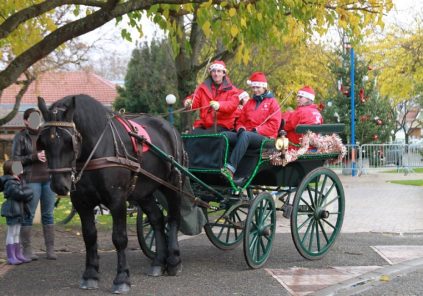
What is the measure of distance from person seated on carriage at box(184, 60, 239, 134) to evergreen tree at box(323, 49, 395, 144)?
62.7 ft

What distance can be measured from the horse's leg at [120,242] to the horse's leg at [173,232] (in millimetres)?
852

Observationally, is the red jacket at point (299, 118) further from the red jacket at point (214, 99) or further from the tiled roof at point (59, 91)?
the tiled roof at point (59, 91)

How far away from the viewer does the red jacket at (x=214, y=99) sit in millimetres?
7910

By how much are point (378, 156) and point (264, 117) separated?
17692 millimetres

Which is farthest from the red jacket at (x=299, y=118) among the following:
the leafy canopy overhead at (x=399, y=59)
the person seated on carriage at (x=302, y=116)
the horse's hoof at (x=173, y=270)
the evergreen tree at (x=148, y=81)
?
the leafy canopy overhead at (x=399, y=59)

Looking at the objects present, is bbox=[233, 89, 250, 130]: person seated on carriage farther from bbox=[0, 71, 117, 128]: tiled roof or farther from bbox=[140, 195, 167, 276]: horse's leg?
bbox=[0, 71, 117, 128]: tiled roof

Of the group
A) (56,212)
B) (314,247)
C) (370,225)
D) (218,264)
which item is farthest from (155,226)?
(56,212)

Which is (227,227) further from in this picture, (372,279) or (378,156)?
(378,156)

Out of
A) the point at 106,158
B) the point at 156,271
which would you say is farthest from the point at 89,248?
the point at 106,158

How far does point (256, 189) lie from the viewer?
847 cm

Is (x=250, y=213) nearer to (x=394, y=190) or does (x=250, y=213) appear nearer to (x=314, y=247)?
(x=314, y=247)

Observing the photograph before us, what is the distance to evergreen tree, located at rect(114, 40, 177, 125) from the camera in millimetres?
28078

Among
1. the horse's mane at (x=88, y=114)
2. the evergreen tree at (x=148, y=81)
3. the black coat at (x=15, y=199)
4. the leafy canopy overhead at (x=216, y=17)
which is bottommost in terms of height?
the black coat at (x=15, y=199)

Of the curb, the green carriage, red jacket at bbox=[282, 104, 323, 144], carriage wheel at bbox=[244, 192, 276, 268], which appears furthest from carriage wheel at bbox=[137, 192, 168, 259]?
the curb
